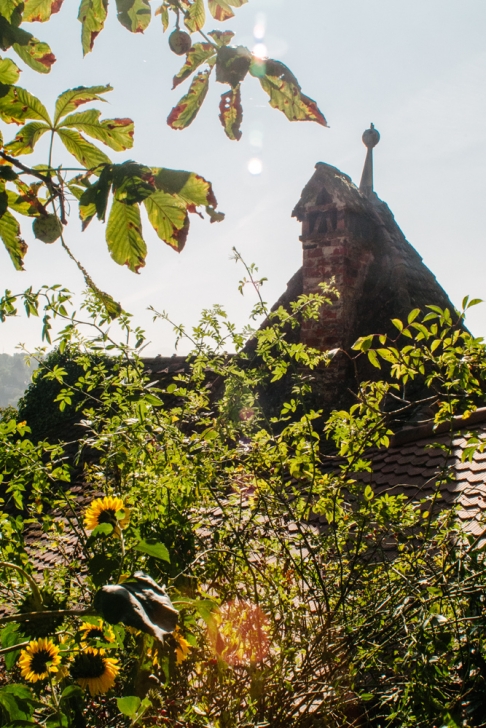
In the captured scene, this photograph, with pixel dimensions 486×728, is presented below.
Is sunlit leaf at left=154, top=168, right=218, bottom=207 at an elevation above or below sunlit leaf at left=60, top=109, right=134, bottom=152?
below

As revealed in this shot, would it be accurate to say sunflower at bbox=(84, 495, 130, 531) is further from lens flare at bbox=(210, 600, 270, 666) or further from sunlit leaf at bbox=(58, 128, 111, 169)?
sunlit leaf at bbox=(58, 128, 111, 169)

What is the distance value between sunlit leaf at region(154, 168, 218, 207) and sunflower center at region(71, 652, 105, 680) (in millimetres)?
1097

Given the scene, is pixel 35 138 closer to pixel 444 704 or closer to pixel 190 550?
pixel 190 550

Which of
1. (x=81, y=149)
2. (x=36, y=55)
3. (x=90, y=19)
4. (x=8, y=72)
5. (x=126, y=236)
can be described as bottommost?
(x=126, y=236)

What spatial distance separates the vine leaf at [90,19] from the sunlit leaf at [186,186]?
0.51 m

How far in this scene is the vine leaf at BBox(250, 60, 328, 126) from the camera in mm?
1147

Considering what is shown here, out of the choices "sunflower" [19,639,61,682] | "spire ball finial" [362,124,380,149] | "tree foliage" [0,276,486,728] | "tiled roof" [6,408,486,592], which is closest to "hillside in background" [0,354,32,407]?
"spire ball finial" [362,124,380,149]

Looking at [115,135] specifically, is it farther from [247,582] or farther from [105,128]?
[247,582]

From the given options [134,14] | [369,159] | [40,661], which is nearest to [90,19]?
[134,14]

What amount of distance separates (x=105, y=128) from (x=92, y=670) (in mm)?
1269

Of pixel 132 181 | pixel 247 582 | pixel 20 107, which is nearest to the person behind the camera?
pixel 132 181

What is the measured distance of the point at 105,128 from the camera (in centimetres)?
126

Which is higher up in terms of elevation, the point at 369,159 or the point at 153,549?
the point at 369,159

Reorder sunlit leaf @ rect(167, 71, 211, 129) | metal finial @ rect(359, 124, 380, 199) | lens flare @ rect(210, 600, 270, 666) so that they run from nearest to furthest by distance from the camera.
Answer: sunlit leaf @ rect(167, 71, 211, 129) < lens flare @ rect(210, 600, 270, 666) < metal finial @ rect(359, 124, 380, 199)
